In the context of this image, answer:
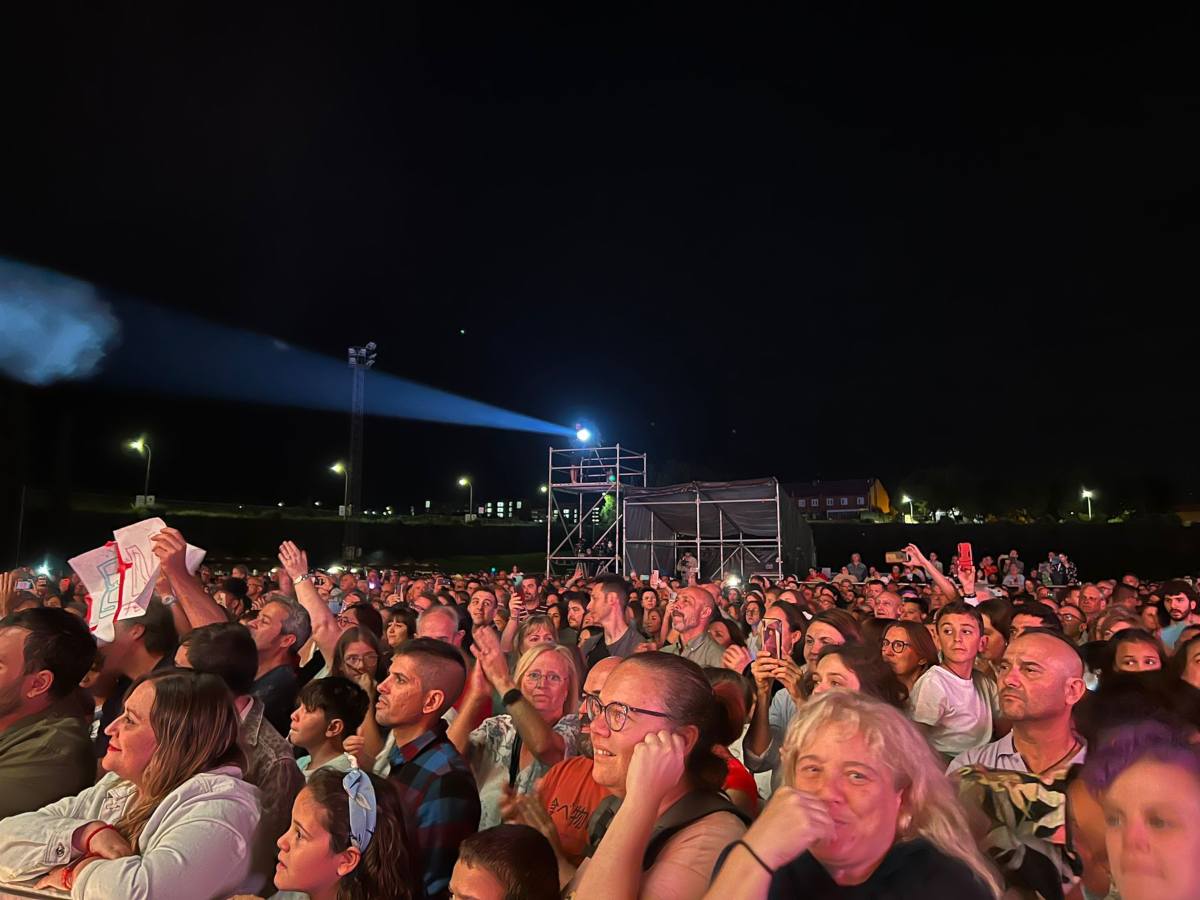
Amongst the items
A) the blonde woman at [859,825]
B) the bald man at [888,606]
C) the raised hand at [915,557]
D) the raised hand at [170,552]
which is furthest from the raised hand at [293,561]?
the raised hand at [915,557]

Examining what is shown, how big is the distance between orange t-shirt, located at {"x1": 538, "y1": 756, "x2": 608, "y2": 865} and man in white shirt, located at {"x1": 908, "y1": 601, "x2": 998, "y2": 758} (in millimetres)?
1874

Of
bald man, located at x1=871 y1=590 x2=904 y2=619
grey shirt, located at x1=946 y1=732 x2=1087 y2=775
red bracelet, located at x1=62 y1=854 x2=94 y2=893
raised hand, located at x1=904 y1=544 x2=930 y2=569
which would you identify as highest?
raised hand, located at x1=904 y1=544 x2=930 y2=569

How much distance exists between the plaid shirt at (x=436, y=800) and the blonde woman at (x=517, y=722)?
0.43 m

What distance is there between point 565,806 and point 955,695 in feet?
8.31

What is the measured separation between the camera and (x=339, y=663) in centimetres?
445

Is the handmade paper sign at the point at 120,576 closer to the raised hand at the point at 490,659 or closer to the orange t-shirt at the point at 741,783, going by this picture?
the raised hand at the point at 490,659

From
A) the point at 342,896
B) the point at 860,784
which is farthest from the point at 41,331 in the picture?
the point at 860,784

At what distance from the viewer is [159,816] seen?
2293mm

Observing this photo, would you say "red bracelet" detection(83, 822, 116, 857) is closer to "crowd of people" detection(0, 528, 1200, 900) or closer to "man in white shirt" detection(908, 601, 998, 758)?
"crowd of people" detection(0, 528, 1200, 900)

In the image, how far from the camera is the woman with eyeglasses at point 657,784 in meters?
1.75

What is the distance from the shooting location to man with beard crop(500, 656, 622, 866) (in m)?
2.49

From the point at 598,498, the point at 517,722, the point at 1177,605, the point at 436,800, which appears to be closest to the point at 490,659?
the point at 517,722

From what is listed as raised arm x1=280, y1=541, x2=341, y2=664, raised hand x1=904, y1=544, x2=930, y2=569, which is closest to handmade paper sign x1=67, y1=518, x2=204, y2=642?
raised arm x1=280, y1=541, x2=341, y2=664

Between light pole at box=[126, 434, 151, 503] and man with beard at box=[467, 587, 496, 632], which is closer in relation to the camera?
man with beard at box=[467, 587, 496, 632]
